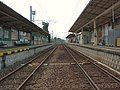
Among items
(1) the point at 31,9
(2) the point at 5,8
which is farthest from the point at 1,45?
(1) the point at 31,9

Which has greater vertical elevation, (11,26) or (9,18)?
(9,18)

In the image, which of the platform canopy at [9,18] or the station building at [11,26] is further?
the station building at [11,26]

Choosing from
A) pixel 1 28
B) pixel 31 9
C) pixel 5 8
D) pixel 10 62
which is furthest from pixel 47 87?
pixel 31 9

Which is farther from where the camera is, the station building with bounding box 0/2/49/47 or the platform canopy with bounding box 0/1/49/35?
the station building with bounding box 0/2/49/47

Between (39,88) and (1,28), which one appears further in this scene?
(1,28)

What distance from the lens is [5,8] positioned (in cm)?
1883

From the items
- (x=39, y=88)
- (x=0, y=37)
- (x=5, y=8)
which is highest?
(x=5, y=8)

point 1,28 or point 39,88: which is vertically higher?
point 1,28

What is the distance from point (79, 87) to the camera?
9039 mm

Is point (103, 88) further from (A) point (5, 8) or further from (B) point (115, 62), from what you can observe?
(A) point (5, 8)

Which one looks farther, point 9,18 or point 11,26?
point 11,26

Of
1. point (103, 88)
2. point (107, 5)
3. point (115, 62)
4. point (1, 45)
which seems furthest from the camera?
point (1, 45)

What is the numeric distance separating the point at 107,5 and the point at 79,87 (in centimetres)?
2062

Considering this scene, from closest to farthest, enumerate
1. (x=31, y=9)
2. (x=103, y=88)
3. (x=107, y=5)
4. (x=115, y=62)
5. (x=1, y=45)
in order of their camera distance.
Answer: (x=103, y=88)
(x=115, y=62)
(x=107, y=5)
(x=1, y=45)
(x=31, y=9)
